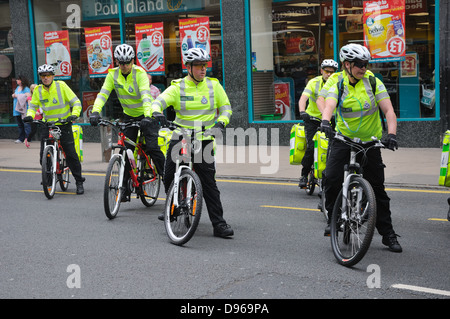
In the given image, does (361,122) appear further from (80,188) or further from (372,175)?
(80,188)

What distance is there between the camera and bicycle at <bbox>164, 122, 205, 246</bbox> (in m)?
6.62

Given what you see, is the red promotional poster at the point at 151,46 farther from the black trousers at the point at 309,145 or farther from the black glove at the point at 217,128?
the black glove at the point at 217,128

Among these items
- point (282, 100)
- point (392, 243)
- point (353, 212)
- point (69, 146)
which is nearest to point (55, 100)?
point (69, 146)

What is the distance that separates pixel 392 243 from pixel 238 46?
1099 centimetres

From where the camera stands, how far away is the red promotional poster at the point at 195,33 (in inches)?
673

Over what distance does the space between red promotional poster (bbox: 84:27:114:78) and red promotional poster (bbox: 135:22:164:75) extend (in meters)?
1.03

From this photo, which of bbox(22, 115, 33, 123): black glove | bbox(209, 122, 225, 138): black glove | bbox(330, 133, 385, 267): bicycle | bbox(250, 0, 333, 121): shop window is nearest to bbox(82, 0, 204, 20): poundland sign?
bbox(250, 0, 333, 121): shop window

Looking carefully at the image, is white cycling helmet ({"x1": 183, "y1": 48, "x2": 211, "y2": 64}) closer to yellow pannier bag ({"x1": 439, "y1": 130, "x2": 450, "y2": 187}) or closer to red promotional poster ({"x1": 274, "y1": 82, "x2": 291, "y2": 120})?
yellow pannier bag ({"x1": 439, "y1": 130, "x2": 450, "y2": 187})

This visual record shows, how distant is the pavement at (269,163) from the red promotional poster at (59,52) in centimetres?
321

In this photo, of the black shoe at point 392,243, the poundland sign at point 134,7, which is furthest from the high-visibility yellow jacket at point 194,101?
the poundland sign at point 134,7

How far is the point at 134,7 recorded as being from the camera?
60.1ft

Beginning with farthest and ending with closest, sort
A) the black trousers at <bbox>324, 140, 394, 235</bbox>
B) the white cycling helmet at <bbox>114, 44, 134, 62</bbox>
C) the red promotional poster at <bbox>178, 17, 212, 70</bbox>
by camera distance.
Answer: the red promotional poster at <bbox>178, 17, 212, 70</bbox>
the white cycling helmet at <bbox>114, 44, 134, 62</bbox>
the black trousers at <bbox>324, 140, 394, 235</bbox>
